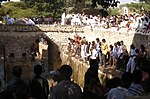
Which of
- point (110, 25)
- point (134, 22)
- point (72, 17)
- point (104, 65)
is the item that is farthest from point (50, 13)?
point (104, 65)

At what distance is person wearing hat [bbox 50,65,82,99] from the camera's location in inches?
312

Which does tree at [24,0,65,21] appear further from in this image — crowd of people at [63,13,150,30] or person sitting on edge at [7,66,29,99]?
person sitting on edge at [7,66,29,99]

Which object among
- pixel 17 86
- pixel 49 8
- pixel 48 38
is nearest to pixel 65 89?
pixel 17 86

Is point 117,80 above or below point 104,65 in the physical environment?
above

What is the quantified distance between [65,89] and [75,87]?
0.73ft

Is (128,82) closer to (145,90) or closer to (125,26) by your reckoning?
(145,90)

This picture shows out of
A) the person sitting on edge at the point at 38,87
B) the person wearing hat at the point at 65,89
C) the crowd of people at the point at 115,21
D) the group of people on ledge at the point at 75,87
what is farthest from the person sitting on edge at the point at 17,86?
the crowd of people at the point at 115,21

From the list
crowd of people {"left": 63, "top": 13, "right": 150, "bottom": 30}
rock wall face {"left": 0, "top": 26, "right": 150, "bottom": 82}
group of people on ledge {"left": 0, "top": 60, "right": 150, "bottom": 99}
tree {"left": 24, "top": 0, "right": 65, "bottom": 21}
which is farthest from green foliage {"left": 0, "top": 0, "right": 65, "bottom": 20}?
group of people on ledge {"left": 0, "top": 60, "right": 150, "bottom": 99}

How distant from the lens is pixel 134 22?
3044 centimetres

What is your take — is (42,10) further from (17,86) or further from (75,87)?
(75,87)

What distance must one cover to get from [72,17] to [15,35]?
6.55 m

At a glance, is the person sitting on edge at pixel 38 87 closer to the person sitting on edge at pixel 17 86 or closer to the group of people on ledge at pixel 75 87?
the group of people on ledge at pixel 75 87

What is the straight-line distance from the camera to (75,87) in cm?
805

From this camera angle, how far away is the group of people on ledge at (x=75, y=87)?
761 centimetres
